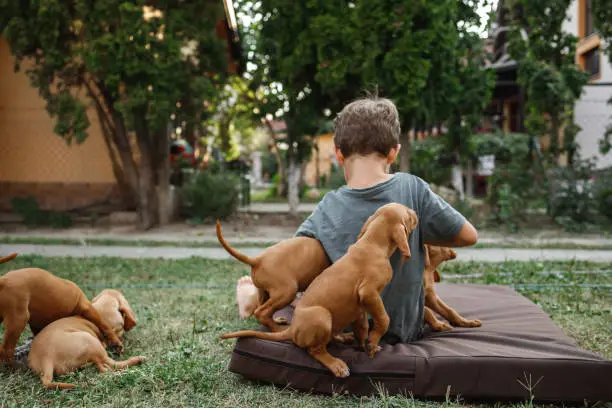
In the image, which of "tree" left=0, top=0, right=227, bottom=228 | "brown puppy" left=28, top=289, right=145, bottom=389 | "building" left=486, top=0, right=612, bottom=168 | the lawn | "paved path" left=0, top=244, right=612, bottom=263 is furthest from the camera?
"building" left=486, top=0, right=612, bottom=168

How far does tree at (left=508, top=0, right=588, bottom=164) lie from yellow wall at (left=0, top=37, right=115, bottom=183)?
9.53 metres

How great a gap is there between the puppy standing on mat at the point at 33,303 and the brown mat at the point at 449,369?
1.14 m

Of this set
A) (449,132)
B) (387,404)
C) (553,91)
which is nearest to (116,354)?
(387,404)

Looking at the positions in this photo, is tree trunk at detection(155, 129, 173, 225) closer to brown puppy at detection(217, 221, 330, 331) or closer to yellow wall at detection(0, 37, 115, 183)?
yellow wall at detection(0, 37, 115, 183)

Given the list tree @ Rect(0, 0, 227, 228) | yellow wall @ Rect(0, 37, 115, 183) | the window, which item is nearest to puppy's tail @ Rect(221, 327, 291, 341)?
tree @ Rect(0, 0, 227, 228)

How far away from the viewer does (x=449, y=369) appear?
291cm

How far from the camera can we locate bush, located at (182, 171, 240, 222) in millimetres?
11578

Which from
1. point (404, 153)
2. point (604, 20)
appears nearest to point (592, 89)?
point (604, 20)

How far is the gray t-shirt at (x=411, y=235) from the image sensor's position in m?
3.11

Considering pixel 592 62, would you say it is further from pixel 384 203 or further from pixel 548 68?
pixel 384 203

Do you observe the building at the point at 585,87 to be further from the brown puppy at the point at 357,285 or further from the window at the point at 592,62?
the brown puppy at the point at 357,285

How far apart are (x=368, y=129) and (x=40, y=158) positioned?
1164 cm

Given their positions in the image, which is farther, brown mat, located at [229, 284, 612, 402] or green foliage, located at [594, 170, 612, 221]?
green foliage, located at [594, 170, 612, 221]

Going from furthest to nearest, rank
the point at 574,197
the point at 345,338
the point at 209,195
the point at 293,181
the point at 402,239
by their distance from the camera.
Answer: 1. the point at 293,181
2. the point at 209,195
3. the point at 574,197
4. the point at 345,338
5. the point at 402,239
